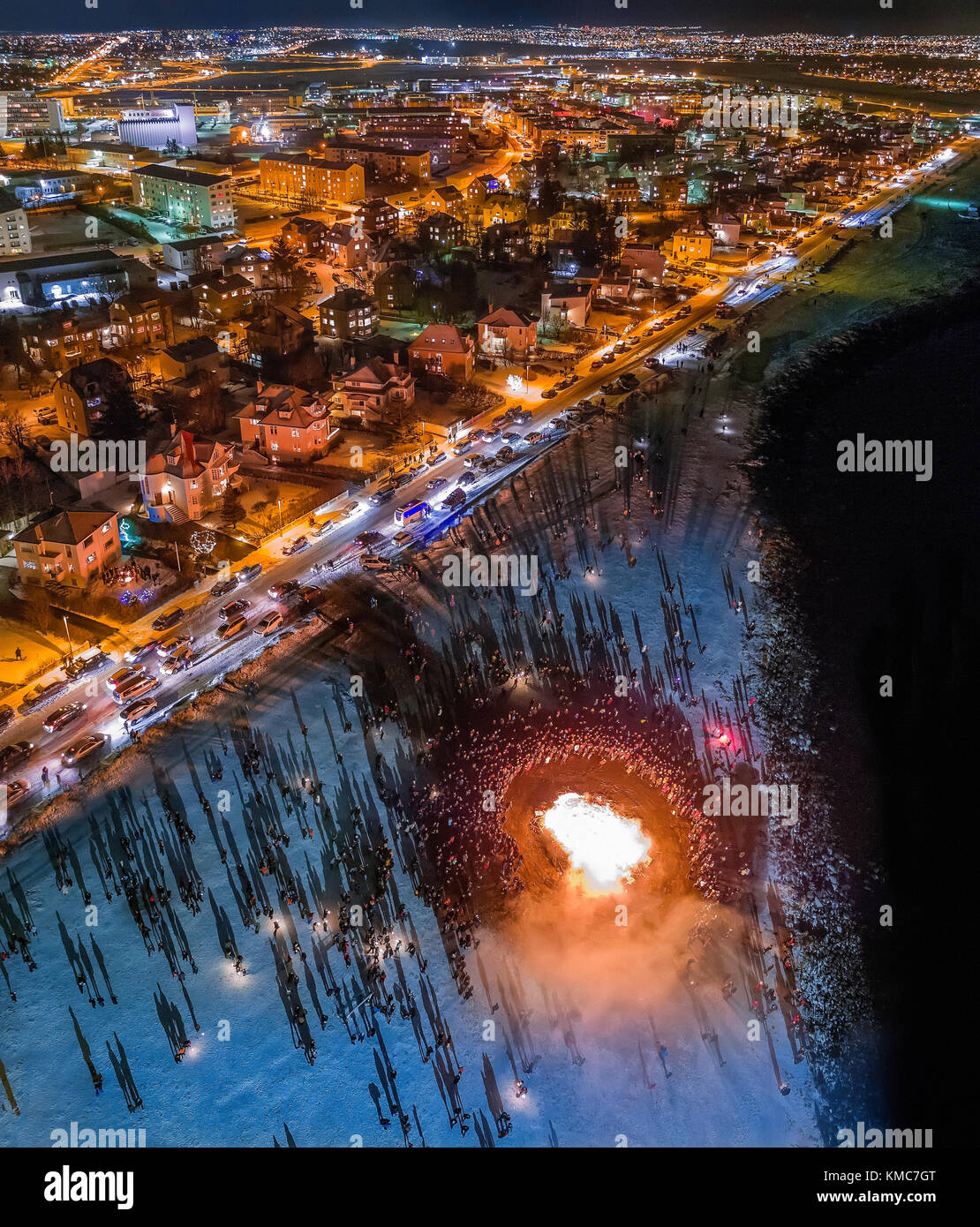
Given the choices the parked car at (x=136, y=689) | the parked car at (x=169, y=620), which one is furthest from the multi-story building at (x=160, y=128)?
the parked car at (x=136, y=689)

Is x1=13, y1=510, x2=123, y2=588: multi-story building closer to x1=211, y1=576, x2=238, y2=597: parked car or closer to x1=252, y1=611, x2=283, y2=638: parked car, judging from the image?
x1=211, y1=576, x2=238, y2=597: parked car

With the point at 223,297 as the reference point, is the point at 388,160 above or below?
above

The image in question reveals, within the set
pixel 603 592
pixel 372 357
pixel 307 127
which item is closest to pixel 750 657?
pixel 603 592

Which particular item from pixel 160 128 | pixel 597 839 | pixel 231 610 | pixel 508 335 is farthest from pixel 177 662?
pixel 160 128

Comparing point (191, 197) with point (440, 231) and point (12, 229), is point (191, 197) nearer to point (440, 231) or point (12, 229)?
point (12, 229)

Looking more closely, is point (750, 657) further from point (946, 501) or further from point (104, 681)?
point (104, 681)

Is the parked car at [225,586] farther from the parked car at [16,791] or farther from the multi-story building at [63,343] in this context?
the multi-story building at [63,343]
